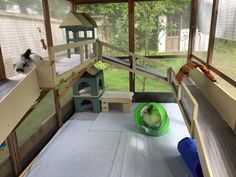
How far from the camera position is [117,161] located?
7.43ft

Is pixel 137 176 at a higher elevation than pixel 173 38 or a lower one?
lower

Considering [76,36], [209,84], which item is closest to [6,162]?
[76,36]

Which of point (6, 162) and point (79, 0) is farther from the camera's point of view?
point (79, 0)

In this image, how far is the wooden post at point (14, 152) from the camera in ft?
6.75

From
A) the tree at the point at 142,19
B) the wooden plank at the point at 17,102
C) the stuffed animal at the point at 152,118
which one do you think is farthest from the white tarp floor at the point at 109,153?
the tree at the point at 142,19

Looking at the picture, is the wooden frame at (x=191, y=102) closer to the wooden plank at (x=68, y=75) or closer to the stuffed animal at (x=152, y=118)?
the stuffed animal at (x=152, y=118)

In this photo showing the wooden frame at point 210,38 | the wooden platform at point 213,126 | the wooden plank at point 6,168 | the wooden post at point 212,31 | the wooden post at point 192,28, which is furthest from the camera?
the wooden post at point 192,28

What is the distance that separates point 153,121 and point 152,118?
4cm

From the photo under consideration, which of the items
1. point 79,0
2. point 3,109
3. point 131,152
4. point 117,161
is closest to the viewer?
point 3,109

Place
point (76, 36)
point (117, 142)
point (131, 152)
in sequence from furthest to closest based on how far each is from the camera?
point (76, 36) < point (117, 142) < point (131, 152)

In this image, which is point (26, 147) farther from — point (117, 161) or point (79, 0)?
point (79, 0)

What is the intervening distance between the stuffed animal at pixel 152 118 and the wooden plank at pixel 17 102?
1.75 meters

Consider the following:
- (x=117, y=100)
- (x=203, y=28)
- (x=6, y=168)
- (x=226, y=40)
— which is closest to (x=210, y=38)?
(x=226, y=40)

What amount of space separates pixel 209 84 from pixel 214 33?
69 centimetres
